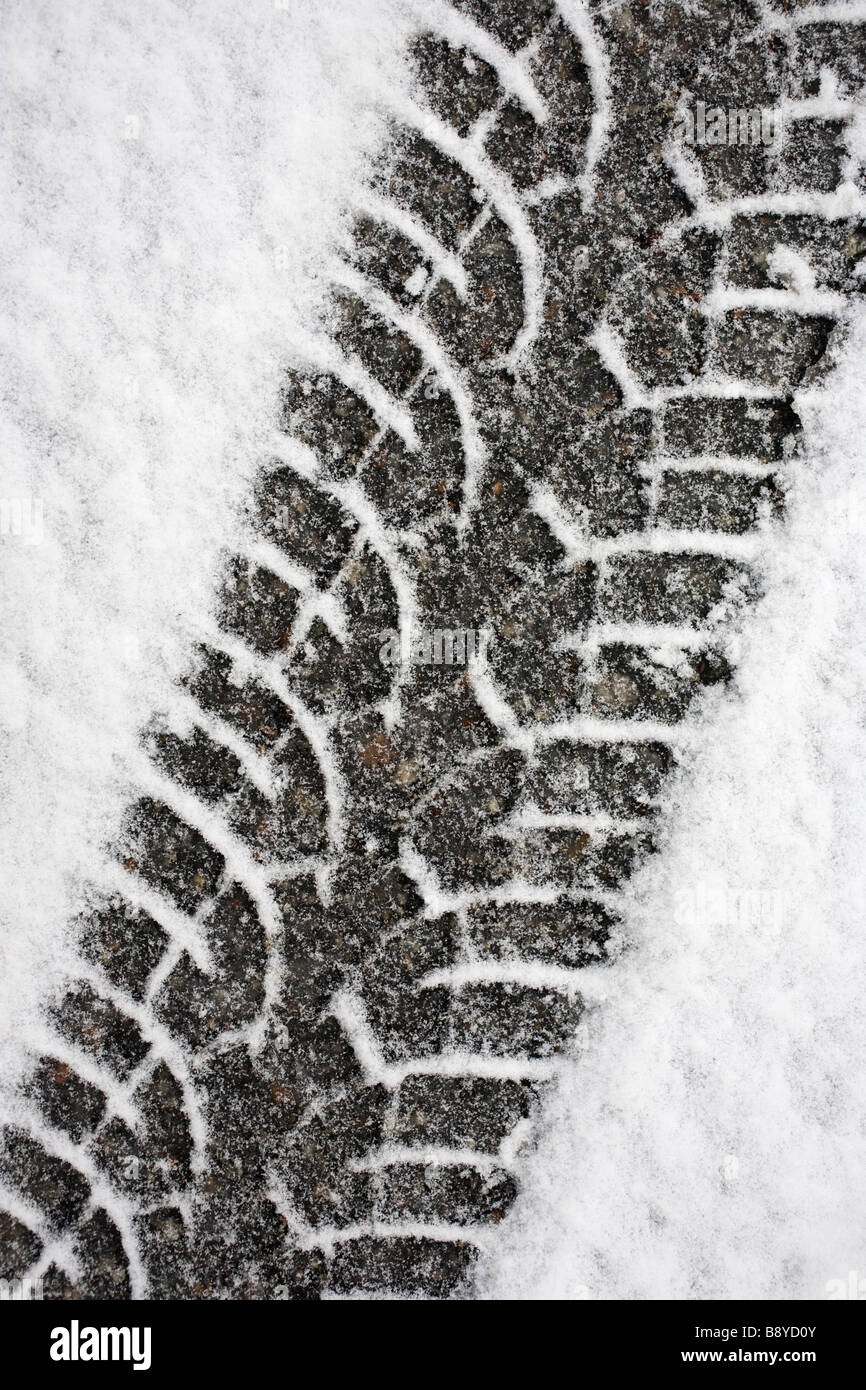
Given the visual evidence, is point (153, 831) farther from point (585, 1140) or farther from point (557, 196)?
point (557, 196)

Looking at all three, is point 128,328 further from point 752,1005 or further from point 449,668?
point 752,1005

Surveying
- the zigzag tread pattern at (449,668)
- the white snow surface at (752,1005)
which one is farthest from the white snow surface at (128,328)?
the white snow surface at (752,1005)

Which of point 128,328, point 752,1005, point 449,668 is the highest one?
point 128,328

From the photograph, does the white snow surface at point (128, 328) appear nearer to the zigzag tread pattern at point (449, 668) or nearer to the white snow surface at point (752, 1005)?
the zigzag tread pattern at point (449, 668)

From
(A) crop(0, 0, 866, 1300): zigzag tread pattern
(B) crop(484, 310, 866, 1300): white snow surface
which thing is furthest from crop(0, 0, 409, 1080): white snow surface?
(B) crop(484, 310, 866, 1300): white snow surface

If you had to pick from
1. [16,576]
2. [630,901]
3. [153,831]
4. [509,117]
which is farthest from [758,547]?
[16,576]

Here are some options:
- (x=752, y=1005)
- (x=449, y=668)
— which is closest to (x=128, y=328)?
(x=449, y=668)

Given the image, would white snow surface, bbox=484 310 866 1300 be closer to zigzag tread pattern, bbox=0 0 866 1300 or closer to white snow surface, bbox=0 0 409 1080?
zigzag tread pattern, bbox=0 0 866 1300
